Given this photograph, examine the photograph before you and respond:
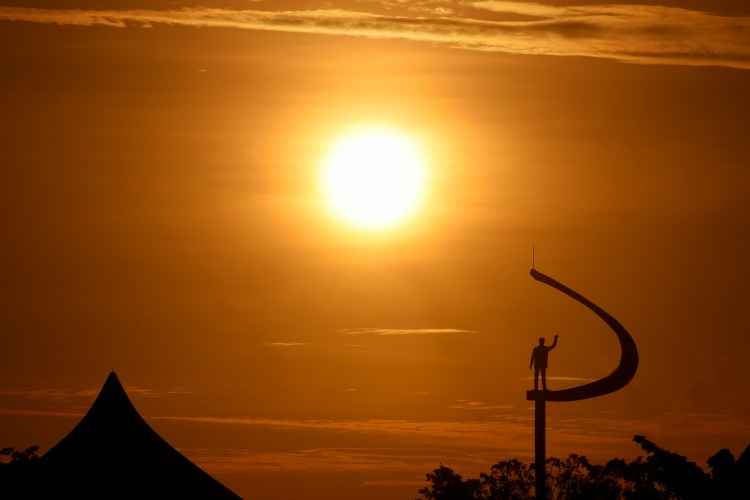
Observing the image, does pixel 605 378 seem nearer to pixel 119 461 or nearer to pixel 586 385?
pixel 586 385

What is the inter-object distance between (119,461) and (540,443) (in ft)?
36.7

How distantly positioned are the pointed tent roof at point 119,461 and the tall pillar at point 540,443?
8490 millimetres

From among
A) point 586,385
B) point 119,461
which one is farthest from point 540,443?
point 119,461

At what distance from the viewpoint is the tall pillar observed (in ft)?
134

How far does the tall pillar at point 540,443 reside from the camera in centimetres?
4091

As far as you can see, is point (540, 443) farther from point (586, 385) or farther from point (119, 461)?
point (119, 461)

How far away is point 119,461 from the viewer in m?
36.5

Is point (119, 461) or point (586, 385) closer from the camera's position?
point (119, 461)

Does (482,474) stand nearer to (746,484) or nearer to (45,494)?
(45,494)

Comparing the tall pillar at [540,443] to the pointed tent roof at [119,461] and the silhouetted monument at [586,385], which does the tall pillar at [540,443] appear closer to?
the silhouetted monument at [586,385]

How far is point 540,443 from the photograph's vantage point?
137ft

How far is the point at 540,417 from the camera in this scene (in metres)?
41.4

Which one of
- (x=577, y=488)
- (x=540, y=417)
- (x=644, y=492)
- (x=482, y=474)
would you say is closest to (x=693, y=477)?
(x=540, y=417)

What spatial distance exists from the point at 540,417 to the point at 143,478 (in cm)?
1059
